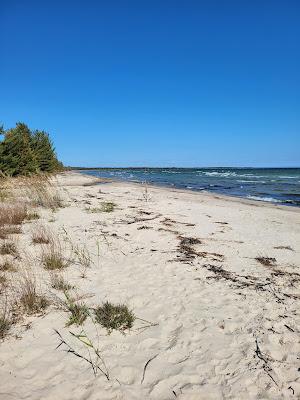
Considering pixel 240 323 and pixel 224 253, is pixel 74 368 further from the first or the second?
pixel 224 253

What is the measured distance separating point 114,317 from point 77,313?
0.44m

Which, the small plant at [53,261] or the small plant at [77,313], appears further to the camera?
the small plant at [53,261]

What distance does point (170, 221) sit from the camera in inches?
399

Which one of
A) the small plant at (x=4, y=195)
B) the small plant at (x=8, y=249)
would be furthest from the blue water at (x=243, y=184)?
the small plant at (x=8, y=249)

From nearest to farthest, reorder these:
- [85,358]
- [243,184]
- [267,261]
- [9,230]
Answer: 1. [85,358]
2. [267,261]
3. [9,230]
4. [243,184]

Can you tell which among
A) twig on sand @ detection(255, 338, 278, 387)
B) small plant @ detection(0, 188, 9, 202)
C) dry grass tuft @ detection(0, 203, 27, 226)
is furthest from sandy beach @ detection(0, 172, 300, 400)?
small plant @ detection(0, 188, 9, 202)

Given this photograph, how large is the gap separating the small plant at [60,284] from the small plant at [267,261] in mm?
3686

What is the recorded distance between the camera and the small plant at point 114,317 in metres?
3.80

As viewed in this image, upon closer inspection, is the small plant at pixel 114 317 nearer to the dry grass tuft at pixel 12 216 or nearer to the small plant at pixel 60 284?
the small plant at pixel 60 284

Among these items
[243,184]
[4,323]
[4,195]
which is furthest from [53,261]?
[243,184]

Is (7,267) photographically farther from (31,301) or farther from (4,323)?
(4,323)

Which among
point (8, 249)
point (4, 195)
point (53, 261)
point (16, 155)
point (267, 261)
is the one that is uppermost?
point (16, 155)

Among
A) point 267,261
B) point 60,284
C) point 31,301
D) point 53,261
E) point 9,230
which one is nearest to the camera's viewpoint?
point 31,301

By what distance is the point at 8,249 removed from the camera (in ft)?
19.3
